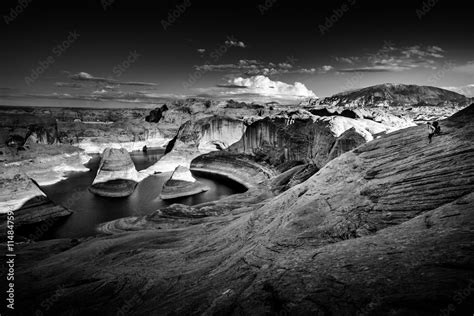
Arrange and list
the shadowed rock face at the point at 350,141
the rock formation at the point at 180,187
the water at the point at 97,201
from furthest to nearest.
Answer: the rock formation at the point at 180,187 < the water at the point at 97,201 < the shadowed rock face at the point at 350,141

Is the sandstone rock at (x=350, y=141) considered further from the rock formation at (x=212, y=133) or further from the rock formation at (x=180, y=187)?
the rock formation at (x=212, y=133)

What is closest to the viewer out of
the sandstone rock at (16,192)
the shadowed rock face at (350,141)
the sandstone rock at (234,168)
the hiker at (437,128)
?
the hiker at (437,128)

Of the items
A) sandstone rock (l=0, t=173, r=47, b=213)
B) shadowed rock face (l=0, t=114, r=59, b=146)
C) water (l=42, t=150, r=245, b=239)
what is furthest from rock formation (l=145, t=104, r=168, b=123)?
sandstone rock (l=0, t=173, r=47, b=213)

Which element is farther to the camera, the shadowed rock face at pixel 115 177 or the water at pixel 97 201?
the shadowed rock face at pixel 115 177


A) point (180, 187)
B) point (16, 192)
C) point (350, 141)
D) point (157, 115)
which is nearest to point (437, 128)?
point (350, 141)

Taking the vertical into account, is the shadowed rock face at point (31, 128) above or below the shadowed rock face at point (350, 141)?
above

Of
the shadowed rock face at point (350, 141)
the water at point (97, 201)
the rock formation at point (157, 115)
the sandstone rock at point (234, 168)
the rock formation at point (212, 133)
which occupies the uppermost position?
the rock formation at point (157, 115)

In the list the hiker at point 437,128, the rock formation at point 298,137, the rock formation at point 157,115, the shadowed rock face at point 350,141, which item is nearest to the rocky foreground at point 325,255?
the hiker at point 437,128

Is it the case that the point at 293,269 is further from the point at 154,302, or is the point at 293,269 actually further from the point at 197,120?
the point at 197,120
